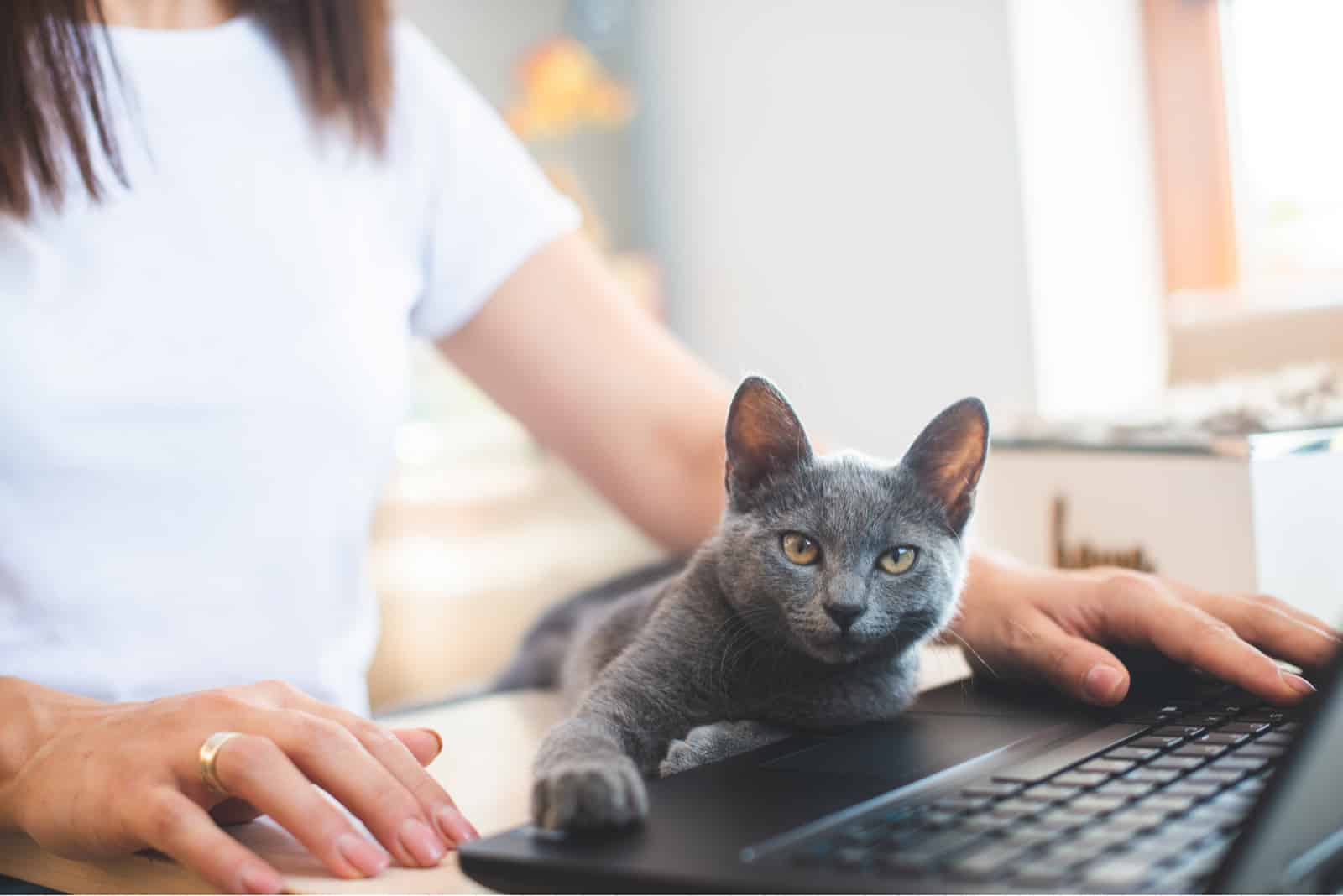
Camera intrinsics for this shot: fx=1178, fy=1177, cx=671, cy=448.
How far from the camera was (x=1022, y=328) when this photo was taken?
108 inches

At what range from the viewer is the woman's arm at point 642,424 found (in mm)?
733

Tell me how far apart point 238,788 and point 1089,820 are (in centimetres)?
37

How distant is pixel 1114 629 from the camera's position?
0.72 metres

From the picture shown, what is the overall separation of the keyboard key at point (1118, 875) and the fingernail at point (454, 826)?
0.88ft

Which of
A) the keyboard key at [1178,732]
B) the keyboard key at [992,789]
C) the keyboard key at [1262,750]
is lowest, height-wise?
the keyboard key at [1178,732]

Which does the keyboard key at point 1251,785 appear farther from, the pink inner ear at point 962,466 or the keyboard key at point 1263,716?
the pink inner ear at point 962,466

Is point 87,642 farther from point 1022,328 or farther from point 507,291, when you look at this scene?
point 1022,328

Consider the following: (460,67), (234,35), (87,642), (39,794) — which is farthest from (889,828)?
(460,67)

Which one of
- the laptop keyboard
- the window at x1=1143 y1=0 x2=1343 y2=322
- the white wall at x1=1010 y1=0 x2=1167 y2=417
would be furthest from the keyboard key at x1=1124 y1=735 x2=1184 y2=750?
the white wall at x1=1010 y1=0 x2=1167 y2=417

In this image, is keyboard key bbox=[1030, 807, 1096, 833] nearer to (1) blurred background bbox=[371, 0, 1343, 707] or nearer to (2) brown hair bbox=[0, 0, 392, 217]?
(1) blurred background bbox=[371, 0, 1343, 707]

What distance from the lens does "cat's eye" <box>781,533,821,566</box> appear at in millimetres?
661

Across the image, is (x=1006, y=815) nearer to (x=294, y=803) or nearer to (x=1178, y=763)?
(x=1178, y=763)

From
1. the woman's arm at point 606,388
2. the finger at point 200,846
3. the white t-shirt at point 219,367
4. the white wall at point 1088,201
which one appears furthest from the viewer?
the white wall at point 1088,201

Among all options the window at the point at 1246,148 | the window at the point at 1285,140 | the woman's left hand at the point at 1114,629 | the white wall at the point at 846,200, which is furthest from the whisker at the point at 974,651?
the white wall at the point at 846,200
